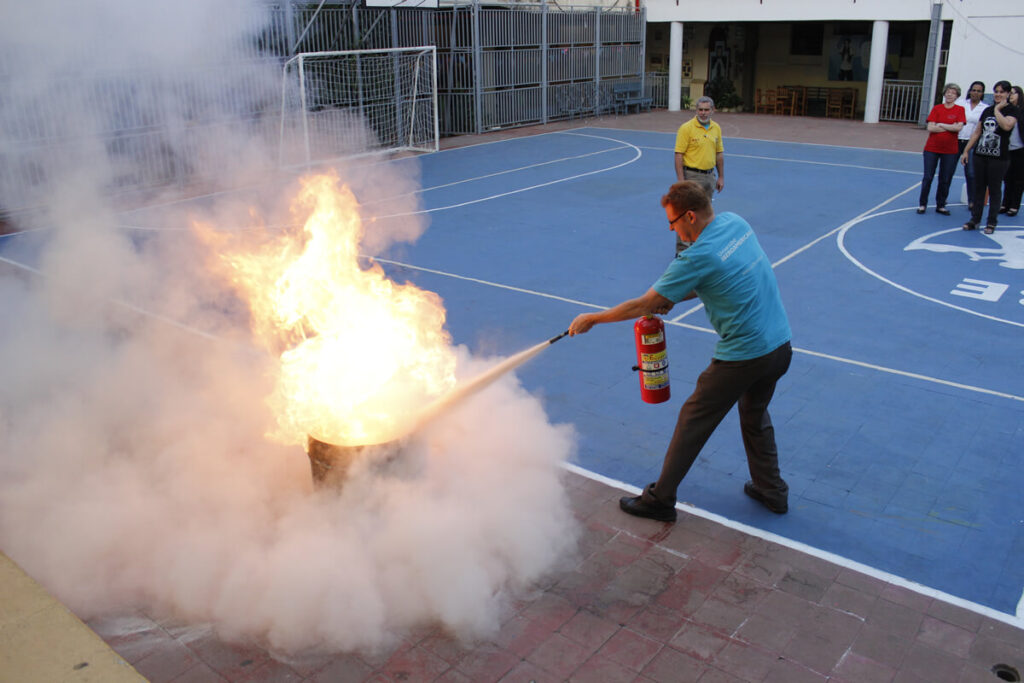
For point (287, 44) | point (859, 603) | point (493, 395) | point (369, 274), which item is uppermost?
point (287, 44)

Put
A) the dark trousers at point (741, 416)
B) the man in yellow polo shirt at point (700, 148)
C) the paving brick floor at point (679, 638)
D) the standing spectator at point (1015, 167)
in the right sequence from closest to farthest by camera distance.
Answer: the paving brick floor at point (679, 638) → the dark trousers at point (741, 416) → the man in yellow polo shirt at point (700, 148) → the standing spectator at point (1015, 167)

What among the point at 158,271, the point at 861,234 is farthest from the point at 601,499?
the point at 861,234

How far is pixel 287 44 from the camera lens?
742 centimetres

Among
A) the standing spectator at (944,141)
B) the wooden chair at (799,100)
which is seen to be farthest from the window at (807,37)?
the standing spectator at (944,141)

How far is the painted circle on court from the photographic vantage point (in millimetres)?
9531

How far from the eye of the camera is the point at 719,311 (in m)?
4.96

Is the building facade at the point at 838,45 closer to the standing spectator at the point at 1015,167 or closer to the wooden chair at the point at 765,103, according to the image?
the wooden chair at the point at 765,103

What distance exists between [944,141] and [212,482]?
12021 millimetres

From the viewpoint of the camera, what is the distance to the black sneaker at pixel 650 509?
17.5ft

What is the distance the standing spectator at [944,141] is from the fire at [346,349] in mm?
10292

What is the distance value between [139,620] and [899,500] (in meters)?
4.76

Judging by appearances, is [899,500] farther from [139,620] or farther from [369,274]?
[139,620]

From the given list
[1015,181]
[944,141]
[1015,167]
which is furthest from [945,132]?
[1015,181]

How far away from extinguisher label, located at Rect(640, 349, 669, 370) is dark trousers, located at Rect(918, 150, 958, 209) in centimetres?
980
